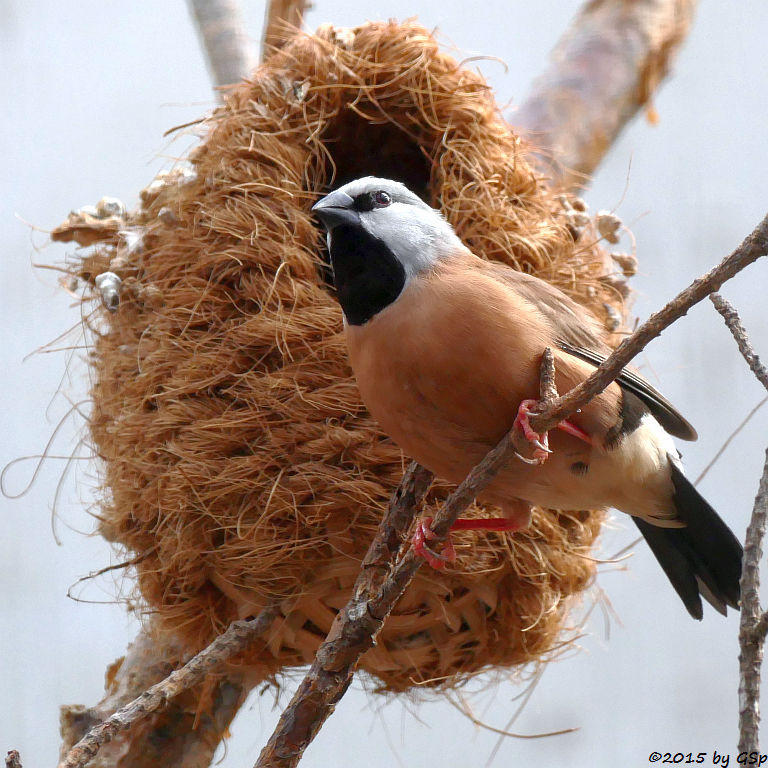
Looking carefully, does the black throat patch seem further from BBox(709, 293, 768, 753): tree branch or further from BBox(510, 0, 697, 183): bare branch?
BBox(510, 0, 697, 183): bare branch

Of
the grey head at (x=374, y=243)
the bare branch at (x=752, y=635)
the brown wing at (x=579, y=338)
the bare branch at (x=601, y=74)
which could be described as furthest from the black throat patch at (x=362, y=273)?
the bare branch at (x=601, y=74)

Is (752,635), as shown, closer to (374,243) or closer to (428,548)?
(428,548)

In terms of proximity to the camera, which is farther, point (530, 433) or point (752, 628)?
point (530, 433)

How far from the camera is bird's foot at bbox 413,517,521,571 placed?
4.00ft

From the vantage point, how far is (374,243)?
1264 mm

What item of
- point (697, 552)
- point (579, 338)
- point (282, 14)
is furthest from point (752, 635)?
point (282, 14)

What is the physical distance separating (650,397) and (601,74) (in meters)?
1.23

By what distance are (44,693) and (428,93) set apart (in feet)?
5.18

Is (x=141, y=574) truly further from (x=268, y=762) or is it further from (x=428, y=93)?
(x=428, y=93)

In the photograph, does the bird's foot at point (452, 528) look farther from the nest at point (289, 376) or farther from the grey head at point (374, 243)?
the grey head at point (374, 243)

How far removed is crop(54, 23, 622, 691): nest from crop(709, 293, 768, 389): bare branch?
1.76 ft

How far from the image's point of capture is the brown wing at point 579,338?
122 centimetres

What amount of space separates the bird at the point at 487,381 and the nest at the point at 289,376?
139 mm

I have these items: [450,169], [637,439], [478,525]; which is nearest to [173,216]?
[450,169]
